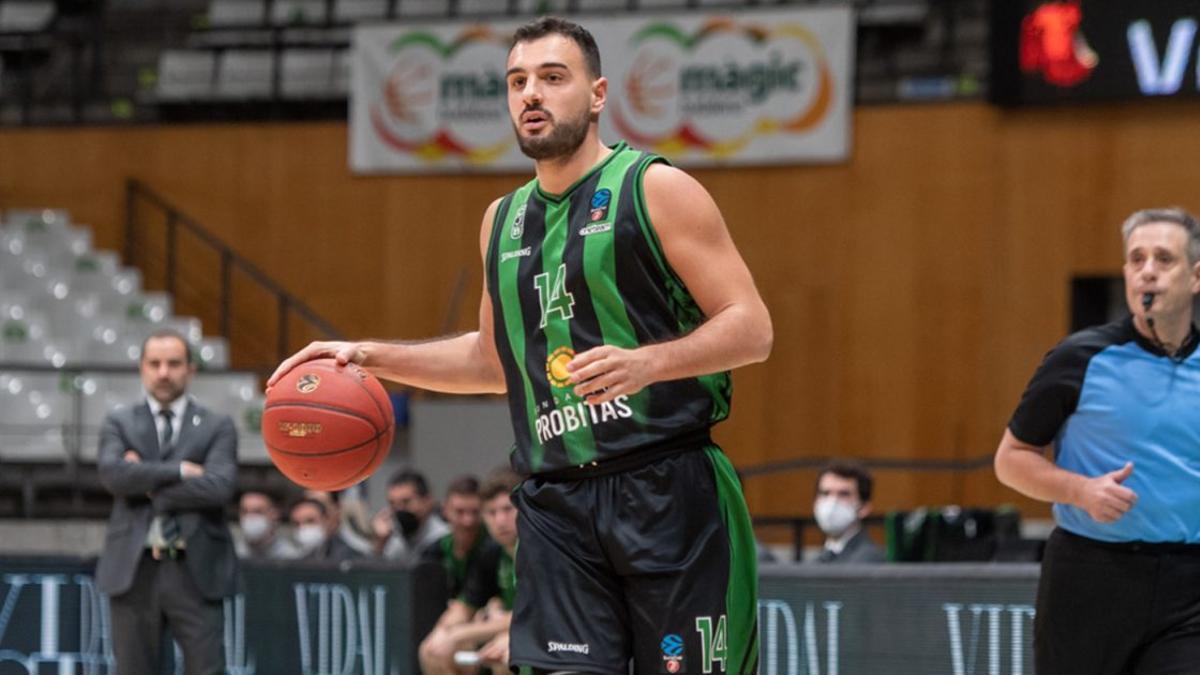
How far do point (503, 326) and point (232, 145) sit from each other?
1327 cm

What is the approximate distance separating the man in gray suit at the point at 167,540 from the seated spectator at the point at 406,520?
2315mm

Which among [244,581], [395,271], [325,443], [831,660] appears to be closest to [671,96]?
[395,271]

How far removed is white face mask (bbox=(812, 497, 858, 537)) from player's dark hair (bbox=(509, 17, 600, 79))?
562 centimetres

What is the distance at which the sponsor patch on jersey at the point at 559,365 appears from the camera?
4.26 m

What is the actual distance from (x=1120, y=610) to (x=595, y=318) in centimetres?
169

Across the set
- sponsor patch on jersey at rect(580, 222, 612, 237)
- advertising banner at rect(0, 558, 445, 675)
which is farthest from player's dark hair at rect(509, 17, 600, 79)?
advertising banner at rect(0, 558, 445, 675)

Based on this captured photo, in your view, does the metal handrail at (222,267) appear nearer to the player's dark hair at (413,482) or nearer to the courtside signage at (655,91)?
the courtside signage at (655,91)

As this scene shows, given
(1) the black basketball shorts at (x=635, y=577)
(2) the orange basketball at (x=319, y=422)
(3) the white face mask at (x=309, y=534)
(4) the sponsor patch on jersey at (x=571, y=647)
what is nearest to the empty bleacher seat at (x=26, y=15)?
(3) the white face mask at (x=309, y=534)

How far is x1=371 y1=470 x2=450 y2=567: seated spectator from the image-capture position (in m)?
11.1

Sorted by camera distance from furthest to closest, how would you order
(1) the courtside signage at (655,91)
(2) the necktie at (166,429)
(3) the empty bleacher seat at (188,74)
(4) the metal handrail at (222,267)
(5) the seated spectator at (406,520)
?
(3) the empty bleacher seat at (188,74) < (4) the metal handrail at (222,267) < (1) the courtside signage at (655,91) < (5) the seated spectator at (406,520) < (2) the necktie at (166,429)

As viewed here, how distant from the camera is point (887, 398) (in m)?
15.4

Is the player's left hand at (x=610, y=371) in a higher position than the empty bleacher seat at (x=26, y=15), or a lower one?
lower

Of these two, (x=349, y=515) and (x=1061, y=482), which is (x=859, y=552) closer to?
(x=1061, y=482)

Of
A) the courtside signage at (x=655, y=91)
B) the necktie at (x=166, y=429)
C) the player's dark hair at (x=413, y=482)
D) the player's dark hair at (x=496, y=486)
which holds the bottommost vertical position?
the player's dark hair at (x=413, y=482)
